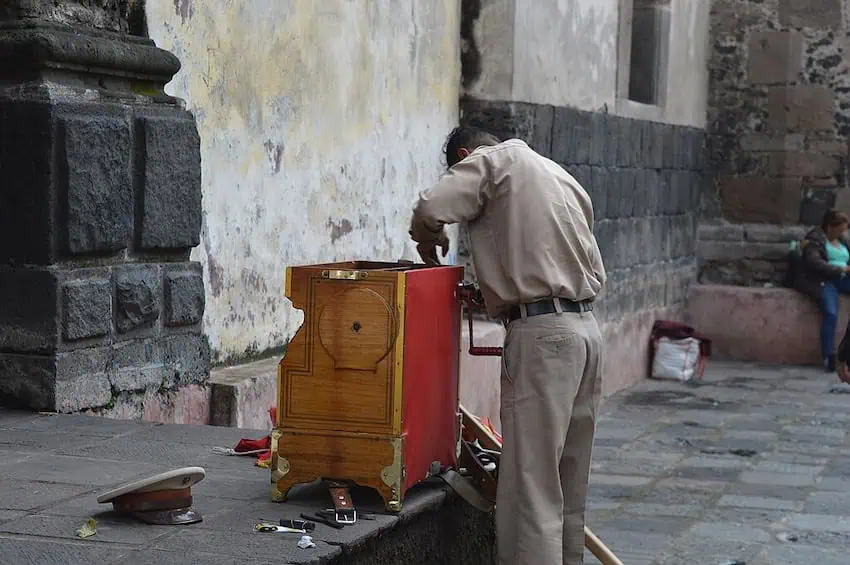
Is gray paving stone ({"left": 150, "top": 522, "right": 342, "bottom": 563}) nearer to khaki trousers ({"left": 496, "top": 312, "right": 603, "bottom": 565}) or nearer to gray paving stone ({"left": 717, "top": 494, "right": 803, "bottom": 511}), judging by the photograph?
khaki trousers ({"left": 496, "top": 312, "right": 603, "bottom": 565})

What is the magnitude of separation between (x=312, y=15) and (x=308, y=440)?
3438 millimetres

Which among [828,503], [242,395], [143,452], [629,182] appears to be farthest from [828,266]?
[143,452]

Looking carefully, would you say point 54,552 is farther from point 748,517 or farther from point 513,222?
point 748,517

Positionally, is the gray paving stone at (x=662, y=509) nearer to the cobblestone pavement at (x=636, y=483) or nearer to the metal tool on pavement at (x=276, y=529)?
the cobblestone pavement at (x=636, y=483)

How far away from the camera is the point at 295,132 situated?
675 cm

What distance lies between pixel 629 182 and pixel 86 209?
6758 mm

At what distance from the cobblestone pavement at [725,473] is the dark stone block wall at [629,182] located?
951 millimetres

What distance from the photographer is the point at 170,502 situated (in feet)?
11.7

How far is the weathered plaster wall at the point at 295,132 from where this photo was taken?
6047mm

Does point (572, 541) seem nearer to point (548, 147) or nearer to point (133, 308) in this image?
point (133, 308)

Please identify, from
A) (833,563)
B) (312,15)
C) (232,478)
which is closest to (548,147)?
(312,15)

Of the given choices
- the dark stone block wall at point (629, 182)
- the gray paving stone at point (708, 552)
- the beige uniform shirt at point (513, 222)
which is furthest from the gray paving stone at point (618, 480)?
the beige uniform shirt at point (513, 222)

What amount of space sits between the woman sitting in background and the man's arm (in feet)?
28.4

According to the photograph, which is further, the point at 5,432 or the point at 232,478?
the point at 5,432
